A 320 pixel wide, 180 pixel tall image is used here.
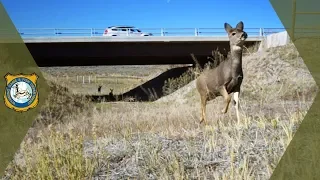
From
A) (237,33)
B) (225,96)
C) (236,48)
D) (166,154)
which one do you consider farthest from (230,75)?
(166,154)

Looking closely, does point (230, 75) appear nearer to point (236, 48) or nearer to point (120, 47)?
point (236, 48)

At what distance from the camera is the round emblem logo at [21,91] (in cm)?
866

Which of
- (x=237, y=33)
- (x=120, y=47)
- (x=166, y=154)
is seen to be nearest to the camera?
(x=166, y=154)

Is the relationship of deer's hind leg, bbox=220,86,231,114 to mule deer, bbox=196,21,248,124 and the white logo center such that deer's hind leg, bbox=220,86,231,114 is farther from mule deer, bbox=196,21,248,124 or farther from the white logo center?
the white logo center

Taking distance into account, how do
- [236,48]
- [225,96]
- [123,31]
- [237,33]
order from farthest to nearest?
[123,31] → [225,96] → [236,48] → [237,33]

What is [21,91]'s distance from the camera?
8633 mm

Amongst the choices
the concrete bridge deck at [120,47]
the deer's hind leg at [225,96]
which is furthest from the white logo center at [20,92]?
the concrete bridge deck at [120,47]

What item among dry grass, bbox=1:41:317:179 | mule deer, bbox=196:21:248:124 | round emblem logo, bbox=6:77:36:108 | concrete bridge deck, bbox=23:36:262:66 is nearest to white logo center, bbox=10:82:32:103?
round emblem logo, bbox=6:77:36:108

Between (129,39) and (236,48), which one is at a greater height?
(129,39)

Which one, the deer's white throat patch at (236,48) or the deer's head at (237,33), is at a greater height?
the deer's head at (237,33)

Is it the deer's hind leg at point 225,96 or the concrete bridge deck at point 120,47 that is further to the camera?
the concrete bridge deck at point 120,47

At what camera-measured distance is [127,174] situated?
204 inches

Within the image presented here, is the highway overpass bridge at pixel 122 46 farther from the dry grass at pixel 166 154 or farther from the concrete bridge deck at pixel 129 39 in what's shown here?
the dry grass at pixel 166 154

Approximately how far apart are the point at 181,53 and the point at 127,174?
3134 centimetres
